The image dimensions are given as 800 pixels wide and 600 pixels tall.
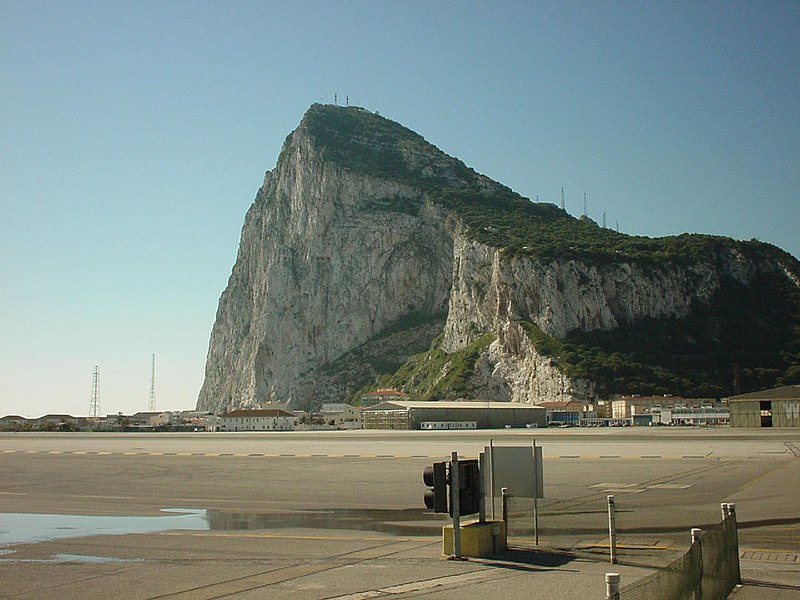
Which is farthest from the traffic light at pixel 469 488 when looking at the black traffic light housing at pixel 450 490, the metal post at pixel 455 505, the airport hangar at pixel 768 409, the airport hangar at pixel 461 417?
the airport hangar at pixel 461 417

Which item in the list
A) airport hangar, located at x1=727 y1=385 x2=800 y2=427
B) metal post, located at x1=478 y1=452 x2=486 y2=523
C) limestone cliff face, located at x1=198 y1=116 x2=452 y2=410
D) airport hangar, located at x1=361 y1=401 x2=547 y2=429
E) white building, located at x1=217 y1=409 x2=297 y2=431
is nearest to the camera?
metal post, located at x1=478 y1=452 x2=486 y2=523

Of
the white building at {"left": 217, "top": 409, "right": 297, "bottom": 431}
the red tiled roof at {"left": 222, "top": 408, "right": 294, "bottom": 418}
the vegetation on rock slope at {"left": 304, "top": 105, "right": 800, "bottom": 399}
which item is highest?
the vegetation on rock slope at {"left": 304, "top": 105, "right": 800, "bottom": 399}

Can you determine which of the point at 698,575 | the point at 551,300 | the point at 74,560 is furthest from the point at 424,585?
the point at 551,300

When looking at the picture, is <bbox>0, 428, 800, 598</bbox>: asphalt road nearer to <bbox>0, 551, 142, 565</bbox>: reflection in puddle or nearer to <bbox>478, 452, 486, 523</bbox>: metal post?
<bbox>0, 551, 142, 565</bbox>: reflection in puddle

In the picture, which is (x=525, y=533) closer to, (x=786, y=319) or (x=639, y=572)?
(x=639, y=572)

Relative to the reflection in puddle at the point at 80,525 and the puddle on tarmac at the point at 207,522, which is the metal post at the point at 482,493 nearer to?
the puddle on tarmac at the point at 207,522

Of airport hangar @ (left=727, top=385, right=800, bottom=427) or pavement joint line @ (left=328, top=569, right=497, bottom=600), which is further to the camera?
airport hangar @ (left=727, top=385, right=800, bottom=427)

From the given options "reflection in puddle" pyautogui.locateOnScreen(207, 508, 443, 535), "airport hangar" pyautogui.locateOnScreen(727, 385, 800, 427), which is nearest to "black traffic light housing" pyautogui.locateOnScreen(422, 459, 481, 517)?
"reflection in puddle" pyautogui.locateOnScreen(207, 508, 443, 535)

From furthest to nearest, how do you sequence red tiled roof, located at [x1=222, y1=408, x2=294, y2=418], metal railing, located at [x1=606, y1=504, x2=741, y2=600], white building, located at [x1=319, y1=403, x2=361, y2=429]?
red tiled roof, located at [x1=222, y1=408, x2=294, y2=418], white building, located at [x1=319, y1=403, x2=361, y2=429], metal railing, located at [x1=606, y1=504, x2=741, y2=600]
